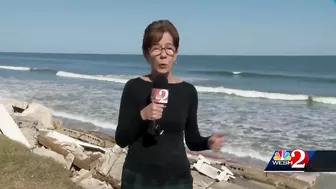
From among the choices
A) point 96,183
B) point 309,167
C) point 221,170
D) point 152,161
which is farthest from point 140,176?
point 221,170

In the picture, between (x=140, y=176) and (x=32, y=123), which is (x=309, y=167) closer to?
(x=140, y=176)

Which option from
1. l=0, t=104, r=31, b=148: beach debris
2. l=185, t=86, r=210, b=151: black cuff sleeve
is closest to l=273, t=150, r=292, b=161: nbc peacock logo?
l=185, t=86, r=210, b=151: black cuff sleeve

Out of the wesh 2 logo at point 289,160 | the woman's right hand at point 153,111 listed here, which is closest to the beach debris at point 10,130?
the wesh 2 logo at point 289,160

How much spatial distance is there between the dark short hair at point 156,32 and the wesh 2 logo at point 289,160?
2.33m

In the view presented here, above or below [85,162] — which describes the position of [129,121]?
above

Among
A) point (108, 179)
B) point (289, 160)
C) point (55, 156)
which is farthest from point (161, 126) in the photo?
point (55, 156)

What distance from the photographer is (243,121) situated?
48.0ft

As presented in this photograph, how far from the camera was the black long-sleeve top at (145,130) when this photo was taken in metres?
2.00

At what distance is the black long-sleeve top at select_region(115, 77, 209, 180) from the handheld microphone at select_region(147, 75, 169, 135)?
6cm

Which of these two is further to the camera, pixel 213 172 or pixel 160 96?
pixel 213 172

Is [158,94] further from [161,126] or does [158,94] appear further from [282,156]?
[282,156]

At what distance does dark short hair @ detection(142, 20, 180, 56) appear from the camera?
6.59 ft

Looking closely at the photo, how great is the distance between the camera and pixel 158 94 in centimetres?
183

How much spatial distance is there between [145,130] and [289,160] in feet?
7.78
